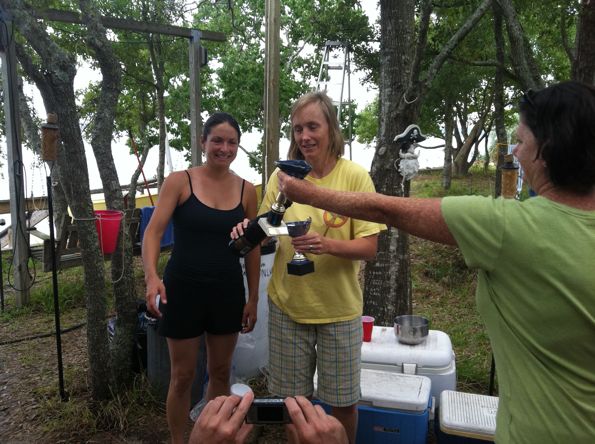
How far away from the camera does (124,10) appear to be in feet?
21.4

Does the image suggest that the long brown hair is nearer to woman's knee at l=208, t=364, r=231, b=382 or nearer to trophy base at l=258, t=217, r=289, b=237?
trophy base at l=258, t=217, r=289, b=237

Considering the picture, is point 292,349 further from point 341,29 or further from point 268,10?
point 341,29

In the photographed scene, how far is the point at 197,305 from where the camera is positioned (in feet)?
8.00

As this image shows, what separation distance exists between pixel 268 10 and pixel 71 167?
10.3ft

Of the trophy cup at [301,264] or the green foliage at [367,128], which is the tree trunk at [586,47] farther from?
the green foliage at [367,128]

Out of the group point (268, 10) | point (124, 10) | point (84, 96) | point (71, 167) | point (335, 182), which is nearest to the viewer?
point (335, 182)

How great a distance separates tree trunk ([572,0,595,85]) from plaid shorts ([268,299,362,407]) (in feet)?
9.53

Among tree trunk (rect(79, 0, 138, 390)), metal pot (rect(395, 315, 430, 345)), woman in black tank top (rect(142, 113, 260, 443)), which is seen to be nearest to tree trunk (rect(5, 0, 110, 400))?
tree trunk (rect(79, 0, 138, 390))

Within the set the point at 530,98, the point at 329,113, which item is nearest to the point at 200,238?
the point at 329,113

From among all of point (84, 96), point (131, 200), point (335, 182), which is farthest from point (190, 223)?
point (84, 96)

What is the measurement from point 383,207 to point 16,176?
5.00 m

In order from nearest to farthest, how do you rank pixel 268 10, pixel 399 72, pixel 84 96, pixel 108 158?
pixel 108 158
pixel 399 72
pixel 268 10
pixel 84 96

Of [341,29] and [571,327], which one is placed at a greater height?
[341,29]

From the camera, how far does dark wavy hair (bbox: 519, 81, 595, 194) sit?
3.60 feet
